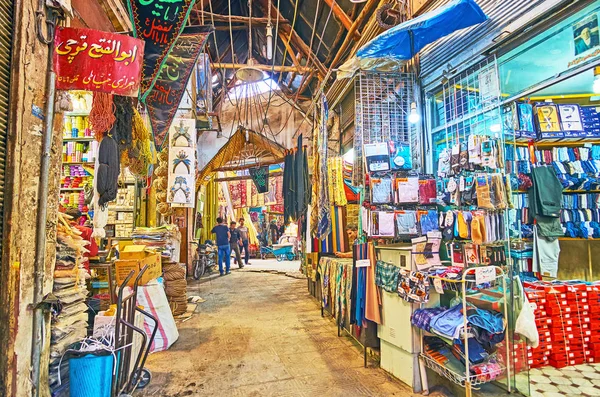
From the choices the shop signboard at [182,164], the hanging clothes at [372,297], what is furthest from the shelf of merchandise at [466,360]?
the shop signboard at [182,164]

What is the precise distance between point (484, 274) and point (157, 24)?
3618 millimetres

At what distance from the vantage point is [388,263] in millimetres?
3410

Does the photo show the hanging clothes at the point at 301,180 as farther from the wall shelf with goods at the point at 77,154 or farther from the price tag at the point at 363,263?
the wall shelf with goods at the point at 77,154

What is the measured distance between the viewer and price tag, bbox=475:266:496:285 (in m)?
2.61

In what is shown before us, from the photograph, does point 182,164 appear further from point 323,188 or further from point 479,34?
point 479,34

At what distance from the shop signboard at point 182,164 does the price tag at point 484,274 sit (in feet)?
15.5

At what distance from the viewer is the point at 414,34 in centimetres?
365

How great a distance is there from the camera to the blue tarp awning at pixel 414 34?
3.12 m

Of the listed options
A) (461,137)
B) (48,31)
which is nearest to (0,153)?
(48,31)

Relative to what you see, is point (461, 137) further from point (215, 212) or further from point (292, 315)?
point (215, 212)

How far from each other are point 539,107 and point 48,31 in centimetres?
562

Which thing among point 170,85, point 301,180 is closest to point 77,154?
point 170,85

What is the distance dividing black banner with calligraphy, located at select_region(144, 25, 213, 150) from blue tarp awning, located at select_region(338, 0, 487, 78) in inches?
76.3

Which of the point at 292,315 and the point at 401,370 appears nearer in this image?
the point at 401,370
